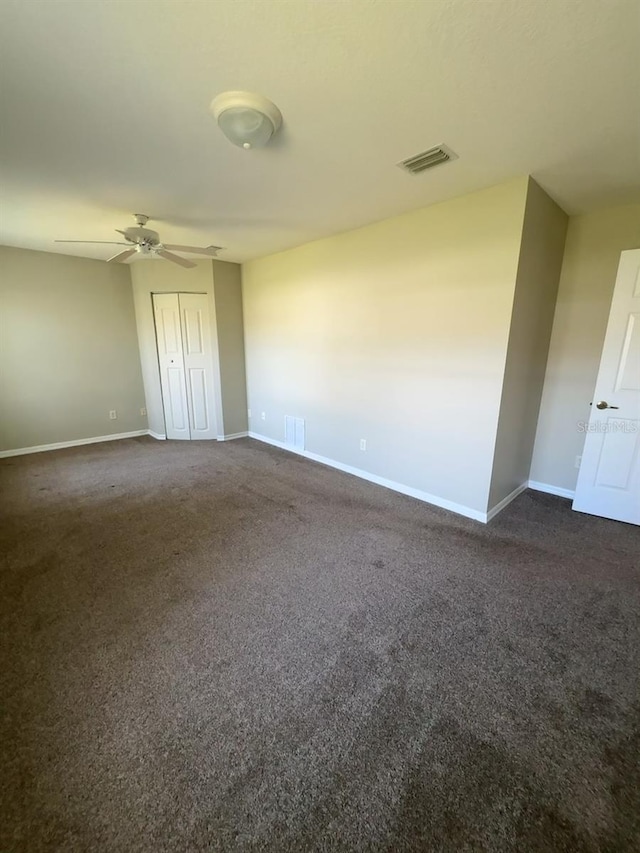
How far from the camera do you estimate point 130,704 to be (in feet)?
4.79

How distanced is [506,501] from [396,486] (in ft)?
3.34

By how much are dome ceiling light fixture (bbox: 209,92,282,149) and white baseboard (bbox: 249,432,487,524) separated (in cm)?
296

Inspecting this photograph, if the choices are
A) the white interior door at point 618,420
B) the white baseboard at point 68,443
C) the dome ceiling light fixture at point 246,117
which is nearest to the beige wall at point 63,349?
the white baseboard at point 68,443

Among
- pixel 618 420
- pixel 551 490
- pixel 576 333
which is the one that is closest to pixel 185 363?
pixel 576 333

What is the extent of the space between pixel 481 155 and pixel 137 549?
3519 mm

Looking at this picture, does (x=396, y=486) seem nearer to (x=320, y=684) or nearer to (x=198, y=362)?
(x=320, y=684)

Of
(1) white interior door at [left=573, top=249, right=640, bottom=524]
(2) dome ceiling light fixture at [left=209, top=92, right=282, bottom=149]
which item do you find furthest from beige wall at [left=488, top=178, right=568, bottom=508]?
(2) dome ceiling light fixture at [left=209, top=92, right=282, bottom=149]

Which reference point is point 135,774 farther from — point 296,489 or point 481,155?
point 481,155

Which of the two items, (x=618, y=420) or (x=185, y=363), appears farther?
(x=185, y=363)

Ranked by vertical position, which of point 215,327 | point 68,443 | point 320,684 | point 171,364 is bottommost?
point 320,684

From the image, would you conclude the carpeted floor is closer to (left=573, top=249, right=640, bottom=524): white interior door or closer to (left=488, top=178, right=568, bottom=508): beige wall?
(left=573, top=249, right=640, bottom=524): white interior door

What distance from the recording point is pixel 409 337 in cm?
319

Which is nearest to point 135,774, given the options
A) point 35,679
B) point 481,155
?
point 35,679

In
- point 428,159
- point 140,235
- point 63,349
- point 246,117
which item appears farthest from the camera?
point 63,349
